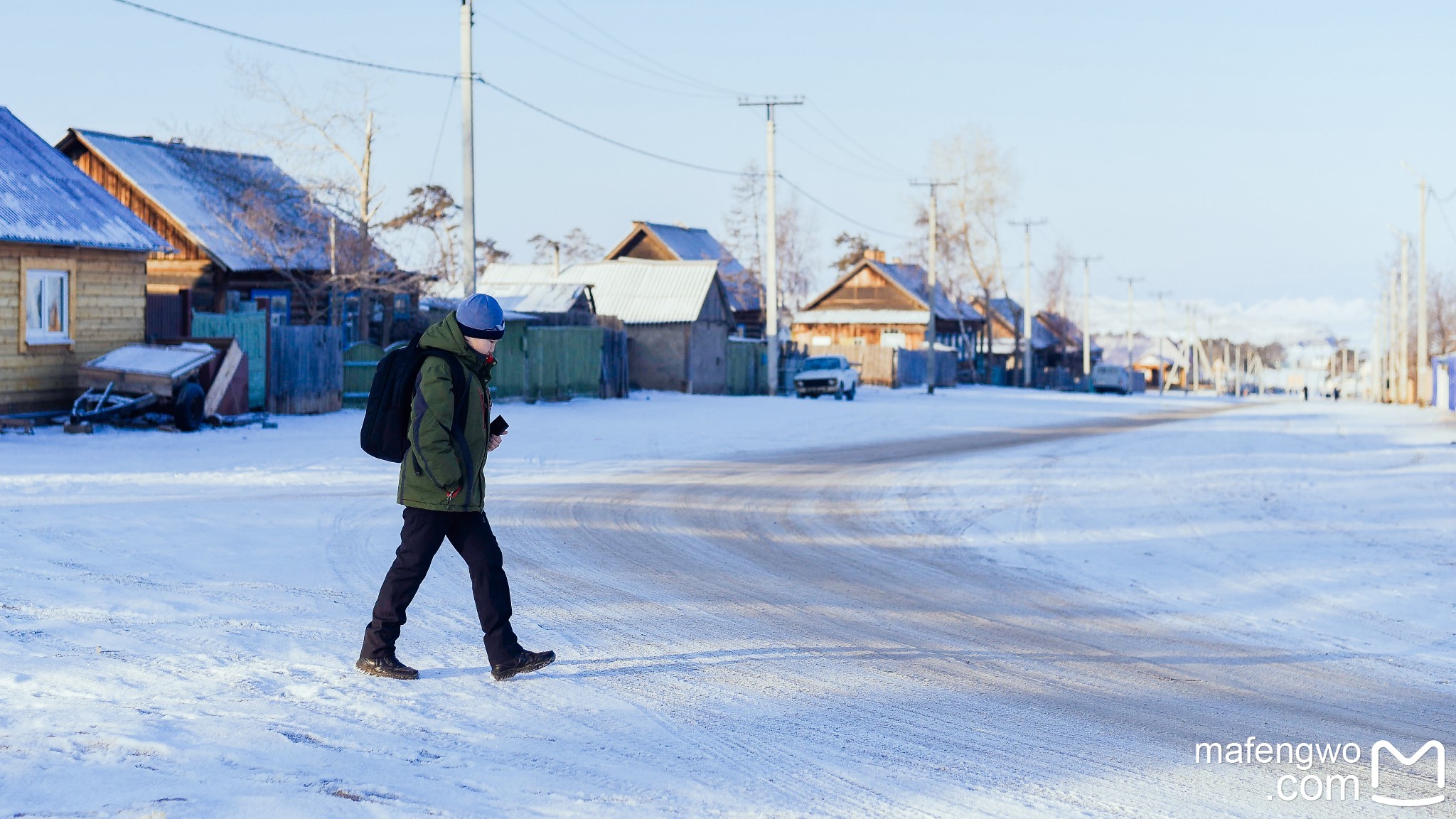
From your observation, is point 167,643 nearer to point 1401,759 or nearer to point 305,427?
point 1401,759

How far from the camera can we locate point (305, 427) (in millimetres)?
22828

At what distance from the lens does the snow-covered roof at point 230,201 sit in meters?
33.5

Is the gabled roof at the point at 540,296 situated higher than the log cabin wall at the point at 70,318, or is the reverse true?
the gabled roof at the point at 540,296

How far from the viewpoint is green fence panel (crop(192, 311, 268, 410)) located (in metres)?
24.7

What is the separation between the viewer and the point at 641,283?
155ft

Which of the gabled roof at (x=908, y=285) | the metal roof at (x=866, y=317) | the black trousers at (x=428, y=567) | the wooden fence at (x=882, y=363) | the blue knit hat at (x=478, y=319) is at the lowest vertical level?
the black trousers at (x=428, y=567)

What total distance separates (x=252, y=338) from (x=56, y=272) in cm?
367

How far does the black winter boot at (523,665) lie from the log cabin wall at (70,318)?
17745 millimetres

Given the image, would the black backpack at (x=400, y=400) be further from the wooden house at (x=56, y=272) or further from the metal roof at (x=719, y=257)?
the metal roof at (x=719, y=257)

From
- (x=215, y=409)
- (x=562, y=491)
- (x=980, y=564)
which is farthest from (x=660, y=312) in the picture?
(x=980, y=564)

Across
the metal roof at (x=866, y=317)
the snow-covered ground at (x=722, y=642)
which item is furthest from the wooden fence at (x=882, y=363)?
the snow-covered ground at (x=722, y=642)

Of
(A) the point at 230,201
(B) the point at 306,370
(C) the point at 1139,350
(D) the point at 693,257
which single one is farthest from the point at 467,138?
(C) the point at 1139,350

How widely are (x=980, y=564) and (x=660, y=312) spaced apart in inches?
1369

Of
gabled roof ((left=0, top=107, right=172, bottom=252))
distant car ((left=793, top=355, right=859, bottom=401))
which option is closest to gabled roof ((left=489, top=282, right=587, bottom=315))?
distant car ((left=793, top=355, right=859, bottom=401))
